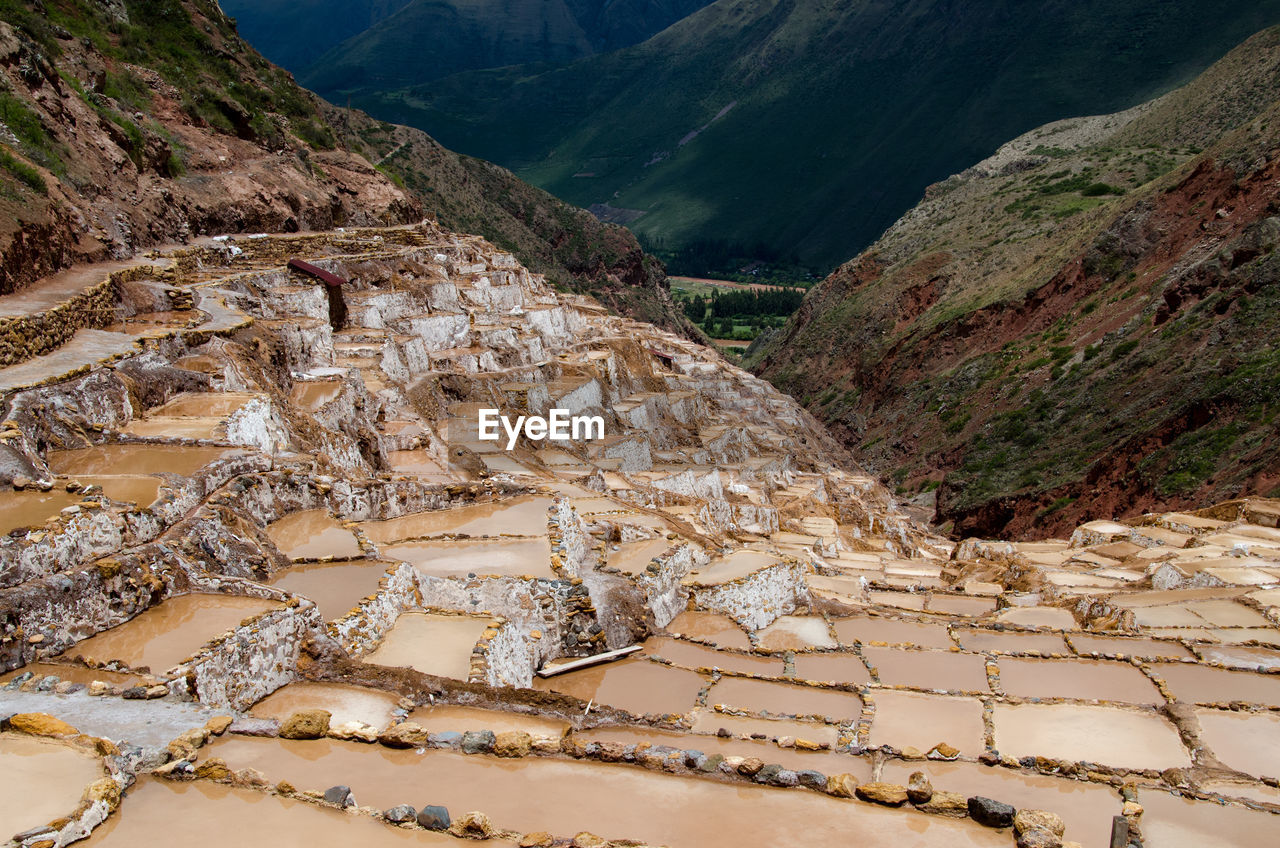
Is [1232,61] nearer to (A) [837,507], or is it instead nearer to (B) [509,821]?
(A) [837,507]

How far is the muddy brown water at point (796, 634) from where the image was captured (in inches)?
583

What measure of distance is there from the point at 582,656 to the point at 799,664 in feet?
10.4

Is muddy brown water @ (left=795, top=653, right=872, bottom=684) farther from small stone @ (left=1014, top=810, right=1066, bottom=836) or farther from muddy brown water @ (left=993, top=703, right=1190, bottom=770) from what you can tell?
small stone @ (left=1014, top=810, right=1066, bottom=836)

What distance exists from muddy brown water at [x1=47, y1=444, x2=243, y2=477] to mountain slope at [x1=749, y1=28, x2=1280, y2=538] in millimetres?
29999

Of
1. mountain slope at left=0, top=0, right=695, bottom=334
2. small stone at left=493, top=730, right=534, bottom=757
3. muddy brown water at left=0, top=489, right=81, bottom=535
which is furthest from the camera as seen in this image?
mountain slope at left=0, top=0, right=695, bottom=334

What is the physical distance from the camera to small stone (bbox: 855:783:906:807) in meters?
7.07

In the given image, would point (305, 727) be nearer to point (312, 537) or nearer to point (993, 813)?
point (993, 813)

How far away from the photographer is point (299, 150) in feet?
159

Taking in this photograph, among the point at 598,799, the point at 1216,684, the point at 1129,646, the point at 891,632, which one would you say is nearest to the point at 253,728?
the point at 598,799

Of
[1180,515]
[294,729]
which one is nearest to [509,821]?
[294,729]

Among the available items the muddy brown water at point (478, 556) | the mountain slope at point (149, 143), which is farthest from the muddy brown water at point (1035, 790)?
the mountain slope at point (149, 143)

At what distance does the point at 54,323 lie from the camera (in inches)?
709

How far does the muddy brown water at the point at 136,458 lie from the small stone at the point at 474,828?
8160 mm

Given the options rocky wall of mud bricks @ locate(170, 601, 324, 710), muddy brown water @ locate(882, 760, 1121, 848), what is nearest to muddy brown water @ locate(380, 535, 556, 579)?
rocky wall of mud bricks @ locate(170, 601, 324, 710)
